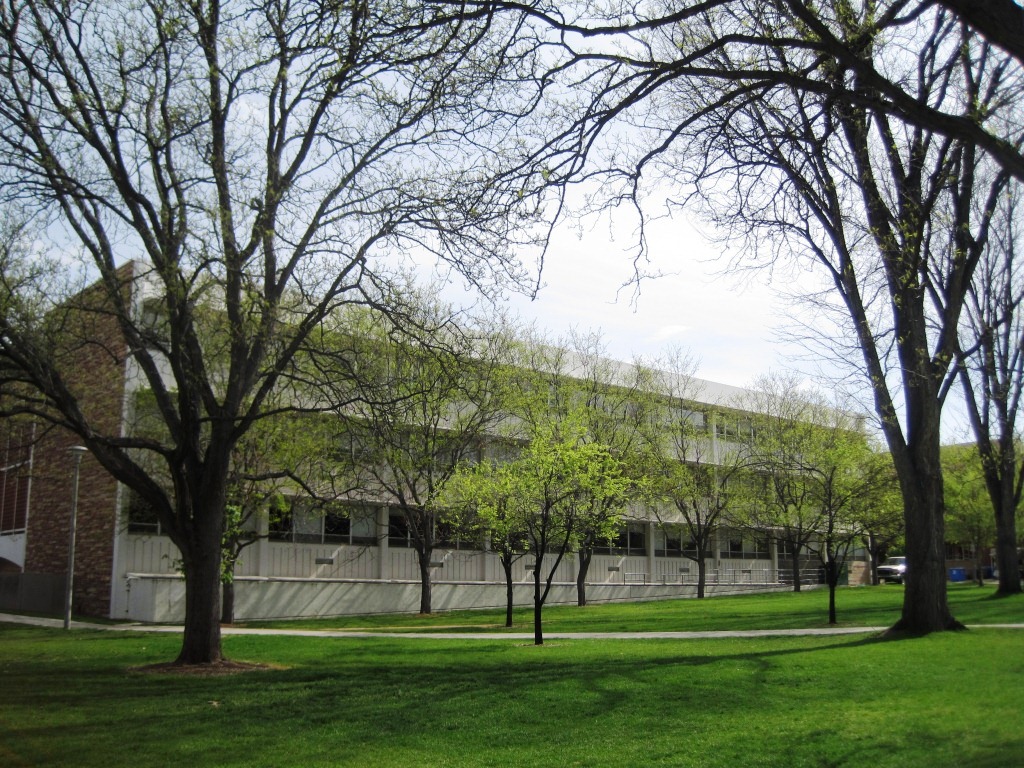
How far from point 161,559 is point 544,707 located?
22.6m

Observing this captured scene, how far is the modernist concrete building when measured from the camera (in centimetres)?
2936

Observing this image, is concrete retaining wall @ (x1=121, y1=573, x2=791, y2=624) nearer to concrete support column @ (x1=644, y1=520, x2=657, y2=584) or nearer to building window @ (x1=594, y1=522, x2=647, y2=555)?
building window @ (x1=594, y1=522, x2=647, y2=555)

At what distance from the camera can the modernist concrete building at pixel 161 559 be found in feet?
96.3

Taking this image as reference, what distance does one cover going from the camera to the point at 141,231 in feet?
47.6

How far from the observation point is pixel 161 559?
30500 millimetres

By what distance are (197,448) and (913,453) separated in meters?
12.8

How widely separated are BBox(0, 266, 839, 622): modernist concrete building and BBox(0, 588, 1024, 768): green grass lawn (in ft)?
35.8

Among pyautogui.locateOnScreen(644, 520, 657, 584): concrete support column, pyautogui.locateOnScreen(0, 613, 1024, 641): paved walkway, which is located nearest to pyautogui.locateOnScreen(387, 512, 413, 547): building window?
pyautogui.locateOnScreen(0, 613, 1024, 641): paved walkway

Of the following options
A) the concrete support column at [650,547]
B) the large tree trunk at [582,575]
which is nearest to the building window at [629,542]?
the concrete support column at [650,547]

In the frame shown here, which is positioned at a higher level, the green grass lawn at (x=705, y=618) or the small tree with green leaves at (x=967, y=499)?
the small tree with green leaves at (x=967, y=499)

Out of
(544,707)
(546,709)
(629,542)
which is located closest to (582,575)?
(629,542)

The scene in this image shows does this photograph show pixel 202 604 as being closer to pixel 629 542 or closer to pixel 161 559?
pixel 161 559

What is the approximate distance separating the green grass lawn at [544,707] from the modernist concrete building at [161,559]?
1091 centimetres

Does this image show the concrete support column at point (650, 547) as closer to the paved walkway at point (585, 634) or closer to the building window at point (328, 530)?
the building window at point (328, 530)
